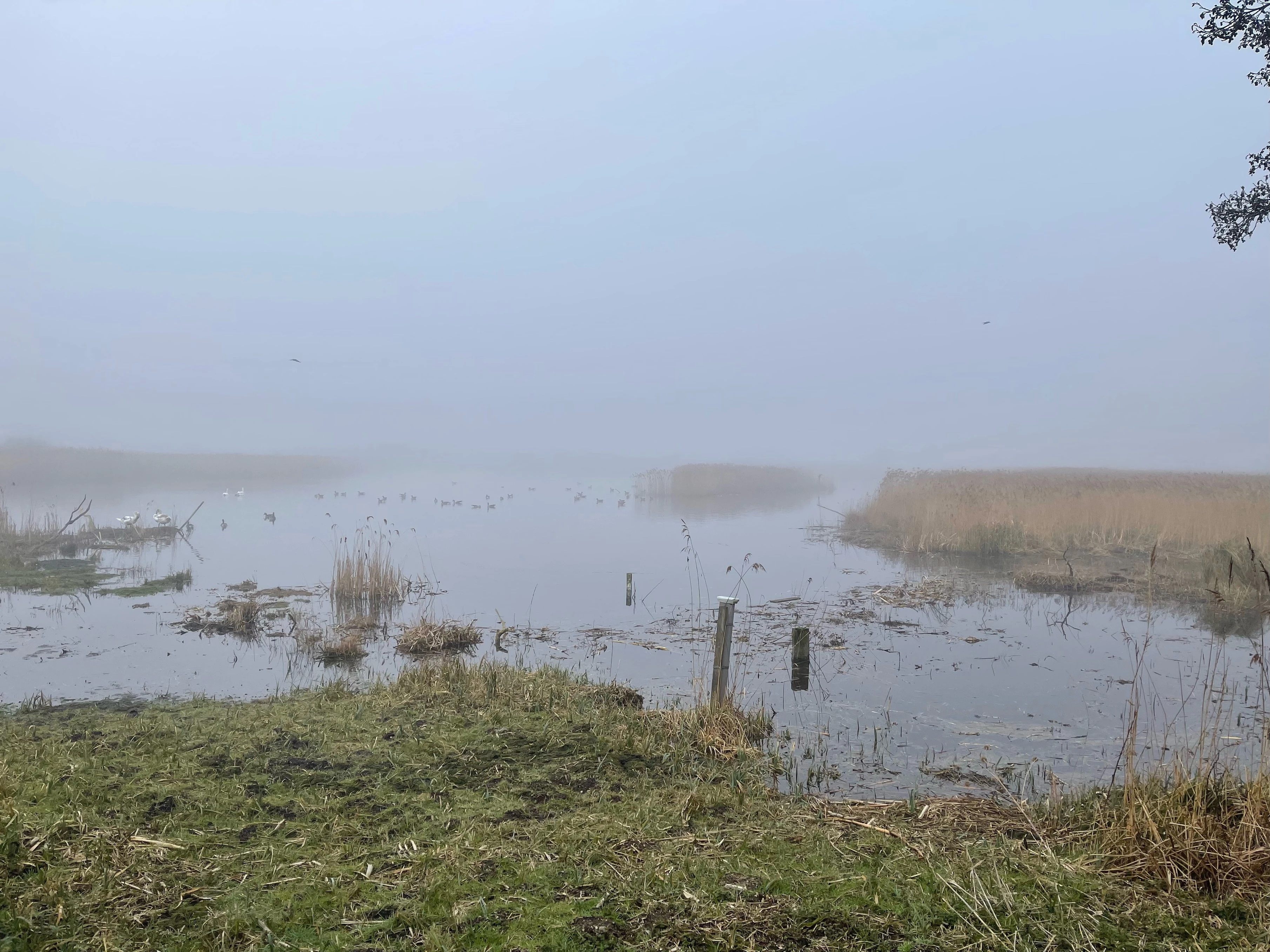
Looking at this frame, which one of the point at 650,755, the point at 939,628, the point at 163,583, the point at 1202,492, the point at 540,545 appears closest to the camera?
the point at 650,755

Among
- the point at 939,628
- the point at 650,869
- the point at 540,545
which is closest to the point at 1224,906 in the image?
the point at 650,869

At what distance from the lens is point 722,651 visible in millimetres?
7559

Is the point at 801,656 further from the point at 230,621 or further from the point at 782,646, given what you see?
the point at 230,621

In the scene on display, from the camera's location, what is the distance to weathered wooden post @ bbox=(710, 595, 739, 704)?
7.36 metres

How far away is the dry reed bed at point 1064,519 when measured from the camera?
18.2 meters

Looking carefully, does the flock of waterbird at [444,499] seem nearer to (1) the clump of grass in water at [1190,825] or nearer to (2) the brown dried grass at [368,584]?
(2) the brown dried grass at [368,584]

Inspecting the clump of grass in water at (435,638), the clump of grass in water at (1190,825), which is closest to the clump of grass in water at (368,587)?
the clump of grass in water at (435,638)

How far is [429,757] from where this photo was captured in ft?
18.5

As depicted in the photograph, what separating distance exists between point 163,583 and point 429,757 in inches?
469

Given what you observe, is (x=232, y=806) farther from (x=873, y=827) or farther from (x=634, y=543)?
(x=634, y=543)

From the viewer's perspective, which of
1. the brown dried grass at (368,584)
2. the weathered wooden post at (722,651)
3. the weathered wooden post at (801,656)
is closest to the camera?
the weathered wooden post at (722,651)

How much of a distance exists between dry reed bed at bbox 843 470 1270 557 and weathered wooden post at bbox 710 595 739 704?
10.7 m

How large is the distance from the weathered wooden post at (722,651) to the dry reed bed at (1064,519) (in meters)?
10.7

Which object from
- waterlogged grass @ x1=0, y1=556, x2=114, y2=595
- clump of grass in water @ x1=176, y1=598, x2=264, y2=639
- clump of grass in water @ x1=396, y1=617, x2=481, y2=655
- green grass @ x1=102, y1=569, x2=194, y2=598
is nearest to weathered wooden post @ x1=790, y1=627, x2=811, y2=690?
clump of grass in water @ x1=396, y1=617, x2=481, y2=655
